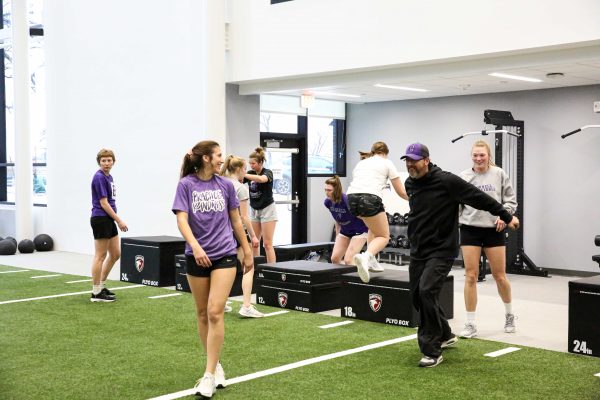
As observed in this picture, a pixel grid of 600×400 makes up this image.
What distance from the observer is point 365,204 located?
747cm

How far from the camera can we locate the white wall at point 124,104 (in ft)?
37.7

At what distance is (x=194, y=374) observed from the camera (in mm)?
5215

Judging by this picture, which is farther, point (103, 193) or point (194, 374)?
point (103, 193)

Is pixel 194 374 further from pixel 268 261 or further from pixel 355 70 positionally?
pixel 355 70

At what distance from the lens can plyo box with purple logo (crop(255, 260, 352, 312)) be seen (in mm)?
7562

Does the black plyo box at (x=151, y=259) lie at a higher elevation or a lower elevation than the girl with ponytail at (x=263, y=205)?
lower

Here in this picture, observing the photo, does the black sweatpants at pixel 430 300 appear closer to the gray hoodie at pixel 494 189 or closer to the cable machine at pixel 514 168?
the gray hoodie at pixel 494 189

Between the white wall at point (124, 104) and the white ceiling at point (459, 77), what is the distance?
1.08 meters

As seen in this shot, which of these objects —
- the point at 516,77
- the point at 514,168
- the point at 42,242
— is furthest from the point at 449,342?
the point at 42,242

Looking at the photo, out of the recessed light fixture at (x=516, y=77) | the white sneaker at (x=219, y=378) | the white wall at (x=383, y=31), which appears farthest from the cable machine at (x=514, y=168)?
the white sneaker at (x=219, y=378)

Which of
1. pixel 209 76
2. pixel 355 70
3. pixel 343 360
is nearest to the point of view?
pixel 343 360

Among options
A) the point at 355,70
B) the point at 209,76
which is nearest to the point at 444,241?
the point at 355,70

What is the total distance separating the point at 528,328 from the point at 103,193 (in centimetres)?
427

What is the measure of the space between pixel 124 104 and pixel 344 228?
17.8 feet
